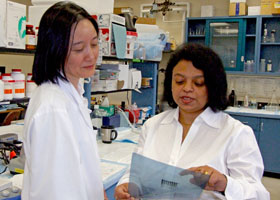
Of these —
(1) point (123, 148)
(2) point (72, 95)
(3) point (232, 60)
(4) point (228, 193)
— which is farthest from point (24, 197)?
(3) point (232, 60)

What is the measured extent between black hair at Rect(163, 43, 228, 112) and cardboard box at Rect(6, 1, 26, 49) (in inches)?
38.4

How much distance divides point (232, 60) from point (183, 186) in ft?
13.6

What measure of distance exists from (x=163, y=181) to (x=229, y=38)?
4.27m

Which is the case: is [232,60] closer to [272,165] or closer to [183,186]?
[272,165]

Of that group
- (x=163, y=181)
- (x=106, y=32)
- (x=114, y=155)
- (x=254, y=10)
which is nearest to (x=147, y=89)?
(x=106, y=32)

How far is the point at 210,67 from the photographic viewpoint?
121 centimetres

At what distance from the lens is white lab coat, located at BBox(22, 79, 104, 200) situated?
0.99 meters

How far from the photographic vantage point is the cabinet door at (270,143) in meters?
4.18

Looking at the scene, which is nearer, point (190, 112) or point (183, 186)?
point (183, 186)

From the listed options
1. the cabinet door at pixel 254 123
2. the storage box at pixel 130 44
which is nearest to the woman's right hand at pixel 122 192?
the storage box at pixel 130 44

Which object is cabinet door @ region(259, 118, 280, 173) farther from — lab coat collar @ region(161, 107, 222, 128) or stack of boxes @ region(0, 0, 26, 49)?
stack of boxes @ region(0, 0, 26, 49)

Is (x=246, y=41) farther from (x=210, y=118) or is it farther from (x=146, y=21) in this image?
(x=210, y=118)

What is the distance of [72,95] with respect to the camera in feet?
3.76

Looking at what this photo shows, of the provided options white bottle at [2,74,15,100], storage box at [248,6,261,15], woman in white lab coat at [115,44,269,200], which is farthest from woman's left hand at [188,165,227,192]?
storage box at [248,6,261,15]
